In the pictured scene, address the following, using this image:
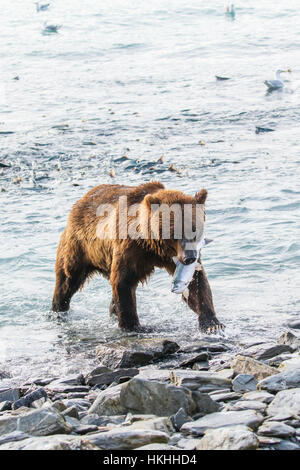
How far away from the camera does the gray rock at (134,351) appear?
244 inches

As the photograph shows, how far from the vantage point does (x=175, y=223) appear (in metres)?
6.42

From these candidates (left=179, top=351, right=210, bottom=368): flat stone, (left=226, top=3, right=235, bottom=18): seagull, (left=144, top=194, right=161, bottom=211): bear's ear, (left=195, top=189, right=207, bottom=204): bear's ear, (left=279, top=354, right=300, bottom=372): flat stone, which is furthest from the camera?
(left=226, top=3, right=235, bottom=18): seagull

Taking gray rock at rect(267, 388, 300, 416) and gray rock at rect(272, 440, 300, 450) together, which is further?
gray rock at rect(267, 388, 300, 416)

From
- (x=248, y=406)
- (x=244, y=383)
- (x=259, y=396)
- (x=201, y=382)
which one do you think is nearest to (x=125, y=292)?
(x=201, y=382)

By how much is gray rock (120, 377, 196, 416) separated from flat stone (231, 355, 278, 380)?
77 centimetres

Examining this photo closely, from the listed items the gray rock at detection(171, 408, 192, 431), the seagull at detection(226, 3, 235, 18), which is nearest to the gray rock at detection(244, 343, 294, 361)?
the gray rock at detection(171, 408, 192, 431)

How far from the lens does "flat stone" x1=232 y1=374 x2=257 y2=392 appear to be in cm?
493

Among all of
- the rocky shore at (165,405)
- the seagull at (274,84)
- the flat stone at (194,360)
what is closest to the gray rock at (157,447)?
the rocky shore at (165,405)

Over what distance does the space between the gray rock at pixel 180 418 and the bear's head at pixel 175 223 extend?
203 centimetres

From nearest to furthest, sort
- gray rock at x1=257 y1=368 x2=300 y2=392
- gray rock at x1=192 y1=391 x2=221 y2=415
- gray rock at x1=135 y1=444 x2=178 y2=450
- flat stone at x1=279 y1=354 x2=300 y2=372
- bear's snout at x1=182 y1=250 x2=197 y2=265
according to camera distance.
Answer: gray rock at x1=135 y1=444 x2=178 y2=450 → gray rock at x1=192 y1=391 x2=221 y2=415 → gray rock at x1=257 y1=368 x2=300 y2=392 → flat stone at x1=279 y1=354 x2=300 y2=372 → bear's snout at x1=182 y1=250 x2=197 y2=265

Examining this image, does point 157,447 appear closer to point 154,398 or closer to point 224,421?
point 224,421

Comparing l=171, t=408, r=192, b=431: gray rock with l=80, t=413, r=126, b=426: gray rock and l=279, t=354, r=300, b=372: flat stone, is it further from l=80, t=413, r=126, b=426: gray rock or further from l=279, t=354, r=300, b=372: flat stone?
l=279, t=354, r=300, b=372: flat stone
